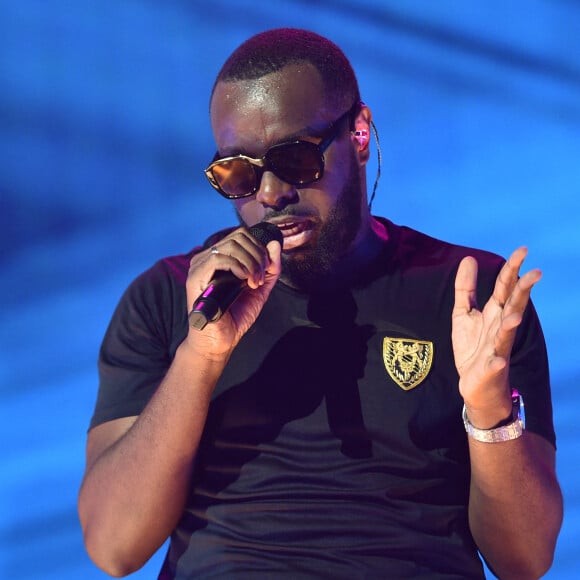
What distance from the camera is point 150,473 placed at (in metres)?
1.66

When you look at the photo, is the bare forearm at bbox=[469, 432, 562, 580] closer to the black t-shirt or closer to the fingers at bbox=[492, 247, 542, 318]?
the black t-shirt

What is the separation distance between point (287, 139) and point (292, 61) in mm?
185

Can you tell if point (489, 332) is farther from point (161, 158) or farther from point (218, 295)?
point (161, 158)

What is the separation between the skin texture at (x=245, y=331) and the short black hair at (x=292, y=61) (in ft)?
0.09

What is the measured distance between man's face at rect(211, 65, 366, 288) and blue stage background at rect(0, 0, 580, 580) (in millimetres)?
470

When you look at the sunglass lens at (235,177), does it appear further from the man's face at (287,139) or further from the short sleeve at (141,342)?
the short sleeve at (141,342)

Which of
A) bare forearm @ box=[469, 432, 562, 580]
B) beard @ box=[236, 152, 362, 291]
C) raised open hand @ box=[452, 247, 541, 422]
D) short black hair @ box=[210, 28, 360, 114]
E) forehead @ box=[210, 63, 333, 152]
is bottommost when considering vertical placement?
bare forearm @ box=[469, 432, 562, 580]

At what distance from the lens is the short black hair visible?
6.13 feet

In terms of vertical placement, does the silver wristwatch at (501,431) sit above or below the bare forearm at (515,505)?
above

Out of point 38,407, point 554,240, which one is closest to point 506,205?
point 554,240

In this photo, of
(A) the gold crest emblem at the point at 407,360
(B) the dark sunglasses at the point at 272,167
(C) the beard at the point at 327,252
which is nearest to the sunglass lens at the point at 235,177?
(B) the dark sunglasses at the point at 272,167

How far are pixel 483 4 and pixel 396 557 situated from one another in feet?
4.44

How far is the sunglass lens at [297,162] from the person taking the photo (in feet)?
5.71

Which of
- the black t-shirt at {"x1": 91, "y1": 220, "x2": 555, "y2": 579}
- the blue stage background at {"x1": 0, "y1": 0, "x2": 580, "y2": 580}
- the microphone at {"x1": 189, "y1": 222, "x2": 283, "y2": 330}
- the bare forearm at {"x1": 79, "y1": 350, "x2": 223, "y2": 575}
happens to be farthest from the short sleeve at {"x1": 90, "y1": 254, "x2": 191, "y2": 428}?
the blue stage background at {"x1": 0, "y1": 0, "x2": 580, "y2": 580}
